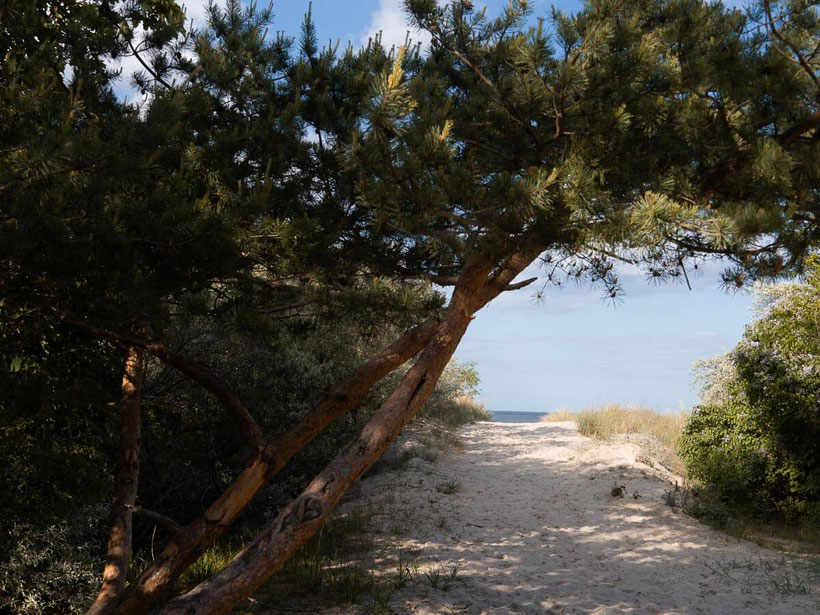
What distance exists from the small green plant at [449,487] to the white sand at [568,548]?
138mm

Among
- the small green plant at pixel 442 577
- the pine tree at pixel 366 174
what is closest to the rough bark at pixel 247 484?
the pine tree at pixel 366 174

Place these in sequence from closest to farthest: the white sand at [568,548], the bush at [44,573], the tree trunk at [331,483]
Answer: the tree trunk at [331,483] < the bush at [44,573] < the white sand at [568,548]

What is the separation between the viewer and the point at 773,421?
8.41 metres

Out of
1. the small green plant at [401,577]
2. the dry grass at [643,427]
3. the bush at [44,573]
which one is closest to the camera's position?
the bush at [44,573]

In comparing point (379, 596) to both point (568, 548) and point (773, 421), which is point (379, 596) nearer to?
point (568, 548)

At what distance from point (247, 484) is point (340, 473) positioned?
2.53 ft

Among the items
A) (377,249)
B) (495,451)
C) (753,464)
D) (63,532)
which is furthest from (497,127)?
(495,451)

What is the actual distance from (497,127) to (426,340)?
1.78 metres

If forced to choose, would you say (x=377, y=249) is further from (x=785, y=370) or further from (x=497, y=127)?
(x=785, y=370)

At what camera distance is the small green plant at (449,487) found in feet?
30.8

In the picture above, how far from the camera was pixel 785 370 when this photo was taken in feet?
27.1

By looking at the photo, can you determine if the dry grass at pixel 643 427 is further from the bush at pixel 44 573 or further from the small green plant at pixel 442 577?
the bush at pixel 44 573

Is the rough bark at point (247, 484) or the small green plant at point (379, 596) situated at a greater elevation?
the rough bark at point (247, 484)

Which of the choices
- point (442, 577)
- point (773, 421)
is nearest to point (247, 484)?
point (442, 577)
